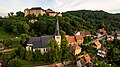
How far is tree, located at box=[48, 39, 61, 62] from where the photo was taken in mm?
41013

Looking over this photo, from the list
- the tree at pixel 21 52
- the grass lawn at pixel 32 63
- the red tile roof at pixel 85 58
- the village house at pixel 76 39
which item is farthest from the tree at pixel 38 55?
the village house at pixel 76 39

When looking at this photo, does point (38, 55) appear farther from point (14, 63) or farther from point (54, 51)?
point (14, 63)

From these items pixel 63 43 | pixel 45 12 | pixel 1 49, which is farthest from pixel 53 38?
pixel 45 12

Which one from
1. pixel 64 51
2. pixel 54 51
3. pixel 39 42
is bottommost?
pixel 64 51

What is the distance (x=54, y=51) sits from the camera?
4097 cm

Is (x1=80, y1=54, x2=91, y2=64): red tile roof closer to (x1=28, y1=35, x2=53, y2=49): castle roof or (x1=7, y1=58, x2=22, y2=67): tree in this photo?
(x1=28, y1=35, x2=53, y2=49): castle roof

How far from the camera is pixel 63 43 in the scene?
43.3 meters

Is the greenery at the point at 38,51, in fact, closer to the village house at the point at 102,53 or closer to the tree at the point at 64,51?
the tree at the point at 64,51

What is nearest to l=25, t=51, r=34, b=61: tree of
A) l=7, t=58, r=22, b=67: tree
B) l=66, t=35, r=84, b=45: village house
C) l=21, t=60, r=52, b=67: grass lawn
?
l=21, t=60, r=52, b=67: grass lawn

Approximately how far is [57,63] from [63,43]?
14.2 feet

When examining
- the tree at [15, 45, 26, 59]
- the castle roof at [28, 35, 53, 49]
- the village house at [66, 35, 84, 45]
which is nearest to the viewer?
the tree at [15, 45, 26, 59]

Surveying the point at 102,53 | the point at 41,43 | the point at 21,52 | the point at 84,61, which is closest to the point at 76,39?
the point at 102,53

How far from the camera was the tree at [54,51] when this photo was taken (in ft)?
135

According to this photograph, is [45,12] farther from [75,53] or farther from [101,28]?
[75,53]
